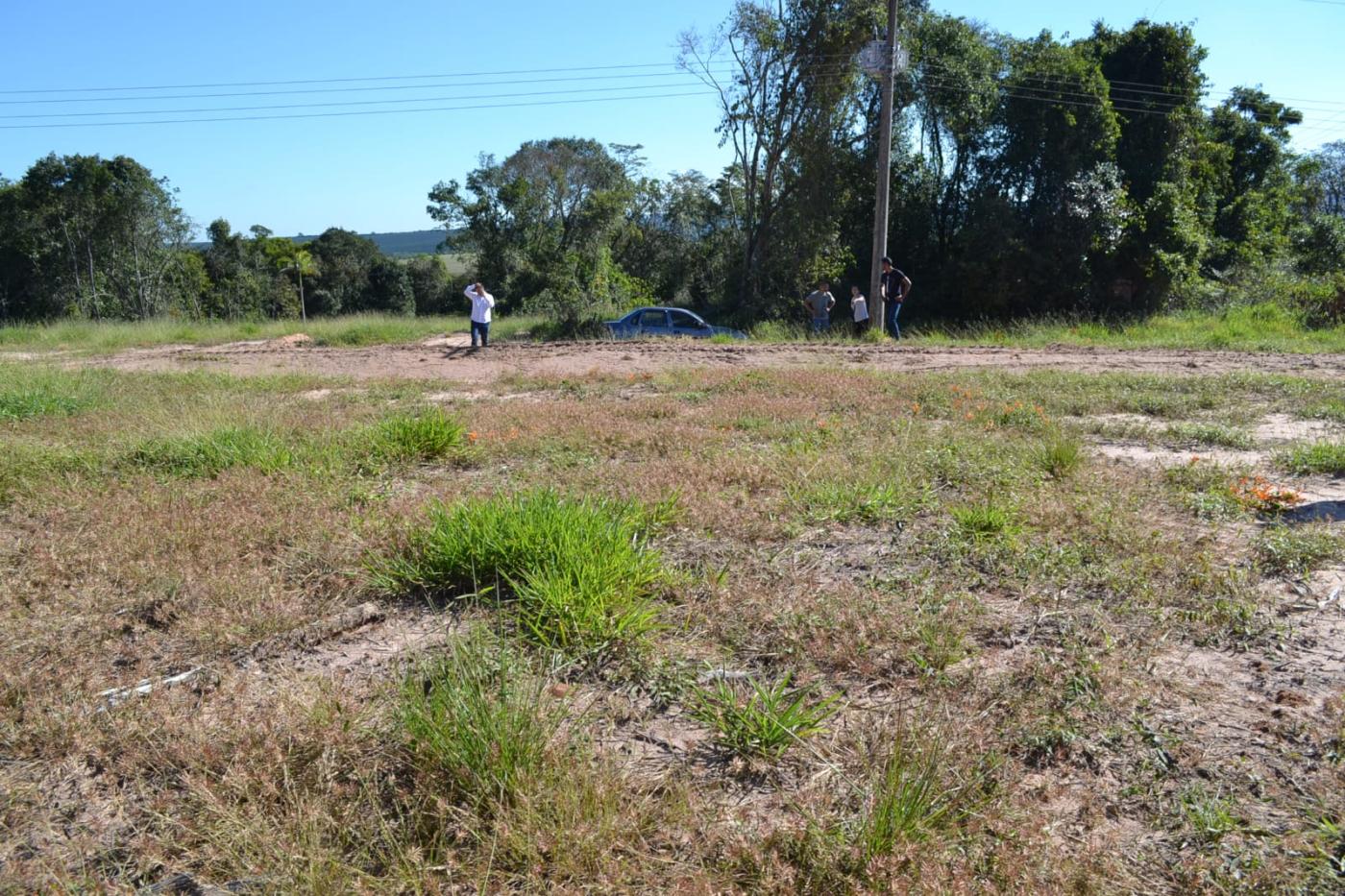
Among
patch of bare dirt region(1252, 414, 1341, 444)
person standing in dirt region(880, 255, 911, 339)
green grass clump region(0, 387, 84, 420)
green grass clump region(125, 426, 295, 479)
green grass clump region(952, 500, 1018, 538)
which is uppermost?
person standing in dirt region(880, 255, 911, 339)

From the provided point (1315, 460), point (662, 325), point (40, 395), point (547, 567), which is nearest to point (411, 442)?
point (547, 567)

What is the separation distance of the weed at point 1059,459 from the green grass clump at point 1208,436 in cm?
150

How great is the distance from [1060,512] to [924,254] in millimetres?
27417

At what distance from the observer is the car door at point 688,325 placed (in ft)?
65.1

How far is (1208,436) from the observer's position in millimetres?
6914

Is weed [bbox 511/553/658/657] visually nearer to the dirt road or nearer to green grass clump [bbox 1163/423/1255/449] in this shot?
green grass clump [bbox 1163/423/1255/449]

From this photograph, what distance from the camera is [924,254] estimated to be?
30406 mm

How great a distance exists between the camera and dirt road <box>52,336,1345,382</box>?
12039 millimetres

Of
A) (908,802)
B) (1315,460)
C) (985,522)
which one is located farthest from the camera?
(1315,460)

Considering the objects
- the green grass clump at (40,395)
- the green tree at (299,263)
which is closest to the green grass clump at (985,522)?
the green grass clump at (40,395)

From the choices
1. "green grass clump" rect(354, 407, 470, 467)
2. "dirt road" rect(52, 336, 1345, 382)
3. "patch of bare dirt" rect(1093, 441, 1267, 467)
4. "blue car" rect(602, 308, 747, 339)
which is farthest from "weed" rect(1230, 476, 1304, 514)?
"blue car" rect(602, 308, 747, 339)

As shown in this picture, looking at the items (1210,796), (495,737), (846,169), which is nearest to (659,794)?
(495,737)

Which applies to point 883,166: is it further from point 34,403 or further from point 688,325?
point 34,403

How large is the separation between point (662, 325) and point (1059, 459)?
1508 cm
